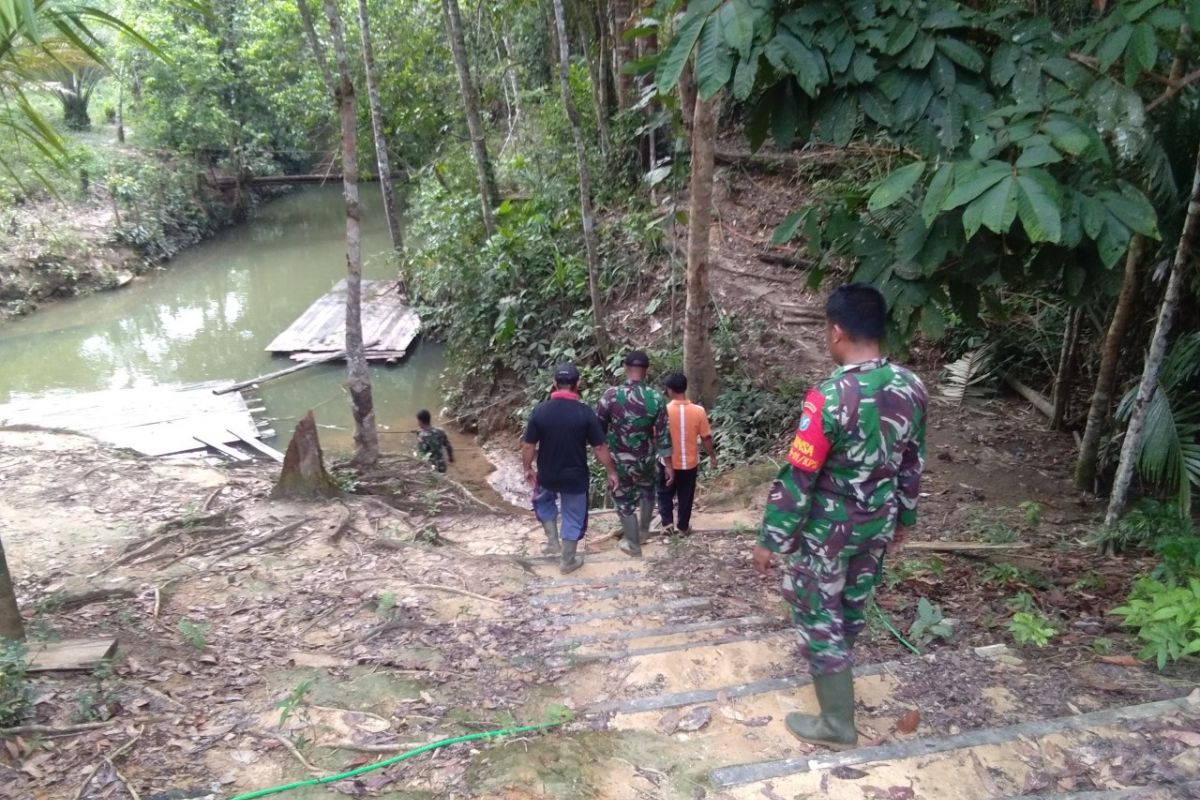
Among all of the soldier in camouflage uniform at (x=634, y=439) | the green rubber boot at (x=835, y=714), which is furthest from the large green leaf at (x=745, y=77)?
the soldier in camouflage uniform at (x=634, y=439)

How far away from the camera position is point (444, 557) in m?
5.11

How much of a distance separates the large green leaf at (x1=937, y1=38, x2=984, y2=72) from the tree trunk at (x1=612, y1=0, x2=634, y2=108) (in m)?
7.06

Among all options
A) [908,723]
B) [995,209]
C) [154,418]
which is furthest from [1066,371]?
[154,418]

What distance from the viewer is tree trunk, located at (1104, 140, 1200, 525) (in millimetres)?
4059

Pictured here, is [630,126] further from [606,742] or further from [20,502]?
[606,742]

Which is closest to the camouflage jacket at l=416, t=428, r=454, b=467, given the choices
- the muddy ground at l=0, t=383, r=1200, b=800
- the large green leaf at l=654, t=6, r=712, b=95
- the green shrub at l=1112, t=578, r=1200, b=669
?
the muddy ground at l=0, t=383, r=1200, b=800

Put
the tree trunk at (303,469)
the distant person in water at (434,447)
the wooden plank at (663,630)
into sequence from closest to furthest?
the wooden plank at (663,630) < the tree trunk at (303,469) < the distant person in water at (434,447)

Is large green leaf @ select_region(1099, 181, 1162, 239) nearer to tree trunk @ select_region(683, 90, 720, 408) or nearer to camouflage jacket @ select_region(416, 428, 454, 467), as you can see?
Result: tree trunk @ select_region(683, 90, 720, 408)

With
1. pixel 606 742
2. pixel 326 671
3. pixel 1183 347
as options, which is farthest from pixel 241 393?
pixel 1183 347

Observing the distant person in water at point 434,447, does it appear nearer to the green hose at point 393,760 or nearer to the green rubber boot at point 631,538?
the green rubber boot at point 631,538

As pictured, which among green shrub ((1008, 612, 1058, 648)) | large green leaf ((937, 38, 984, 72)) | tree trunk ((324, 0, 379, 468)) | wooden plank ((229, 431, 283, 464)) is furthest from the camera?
wooden plank ((229, 431, 283, 464))

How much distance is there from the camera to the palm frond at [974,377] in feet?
26.2

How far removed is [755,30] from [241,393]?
11.6 metres

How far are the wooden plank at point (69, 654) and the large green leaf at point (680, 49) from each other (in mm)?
3309
